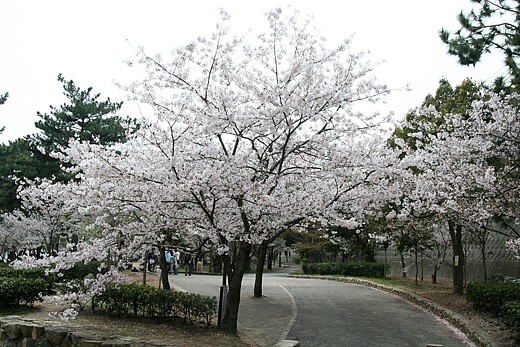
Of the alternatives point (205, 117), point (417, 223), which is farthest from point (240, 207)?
point (417, 223)

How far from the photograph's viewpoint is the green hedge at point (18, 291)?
36.0 ft

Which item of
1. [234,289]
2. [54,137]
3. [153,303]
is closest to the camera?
[234,289]

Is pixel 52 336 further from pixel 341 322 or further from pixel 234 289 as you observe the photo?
pixel 341 322

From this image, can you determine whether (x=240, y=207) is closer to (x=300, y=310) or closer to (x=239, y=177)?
(x=239, y=177)

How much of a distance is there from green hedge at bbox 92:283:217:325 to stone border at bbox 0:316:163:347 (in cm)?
255

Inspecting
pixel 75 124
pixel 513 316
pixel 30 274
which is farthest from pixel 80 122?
pixel 513 316

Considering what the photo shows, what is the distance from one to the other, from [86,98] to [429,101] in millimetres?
15217

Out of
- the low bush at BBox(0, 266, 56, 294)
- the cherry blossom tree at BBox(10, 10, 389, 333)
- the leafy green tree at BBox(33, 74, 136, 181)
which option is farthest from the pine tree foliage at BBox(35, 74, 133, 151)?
the cherry blossom tree at BBox(10, 10, 389, 333)

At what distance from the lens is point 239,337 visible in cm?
887

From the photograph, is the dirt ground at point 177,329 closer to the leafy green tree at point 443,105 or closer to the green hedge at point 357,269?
the leafy green tree at point 443,105

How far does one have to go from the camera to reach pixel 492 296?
10641 millimetres

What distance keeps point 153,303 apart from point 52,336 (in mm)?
3233

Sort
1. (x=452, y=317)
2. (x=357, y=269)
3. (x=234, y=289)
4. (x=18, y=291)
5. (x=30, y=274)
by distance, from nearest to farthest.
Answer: (x=234, y=289), (x=452, y=317), (x=18, y=291), (x=30, y=274), (x=357, y=269)

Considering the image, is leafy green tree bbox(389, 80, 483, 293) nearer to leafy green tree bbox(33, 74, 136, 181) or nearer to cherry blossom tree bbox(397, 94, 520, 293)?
cherry blossom tree bbox(397, 94, 520, 293)
